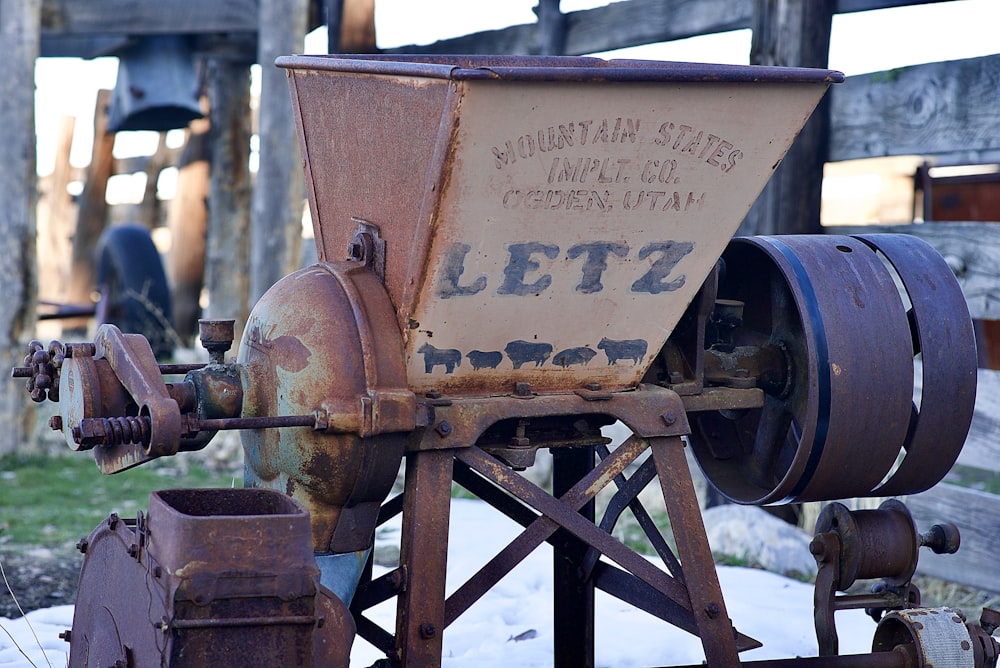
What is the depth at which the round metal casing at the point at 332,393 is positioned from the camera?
102 inches

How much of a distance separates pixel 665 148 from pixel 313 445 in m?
1.02

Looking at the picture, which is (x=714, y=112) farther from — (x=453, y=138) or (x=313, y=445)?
(x=313, y=445)

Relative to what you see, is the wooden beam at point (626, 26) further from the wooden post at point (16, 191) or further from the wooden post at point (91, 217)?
the wooden post at point (91, 217)

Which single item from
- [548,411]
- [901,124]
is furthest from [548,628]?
[901,124]

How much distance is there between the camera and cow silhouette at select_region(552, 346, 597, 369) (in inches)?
111

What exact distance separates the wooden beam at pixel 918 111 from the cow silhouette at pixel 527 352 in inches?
94.2

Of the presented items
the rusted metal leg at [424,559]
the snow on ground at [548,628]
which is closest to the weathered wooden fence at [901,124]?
the snow on ground at [548,628]

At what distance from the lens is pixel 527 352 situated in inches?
109

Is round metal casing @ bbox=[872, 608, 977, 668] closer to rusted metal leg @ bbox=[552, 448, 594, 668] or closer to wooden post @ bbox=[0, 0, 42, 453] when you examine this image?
rusted metal leg @ bbox=[552, 448, 594, 668]

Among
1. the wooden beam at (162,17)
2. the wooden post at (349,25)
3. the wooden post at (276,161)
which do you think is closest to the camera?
the wooden post at (276,161)

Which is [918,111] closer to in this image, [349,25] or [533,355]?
[533,355]

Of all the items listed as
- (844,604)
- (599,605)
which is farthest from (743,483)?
(599,605)

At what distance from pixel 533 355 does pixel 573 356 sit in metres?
0.11

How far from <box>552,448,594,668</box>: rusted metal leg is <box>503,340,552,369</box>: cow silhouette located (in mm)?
567
